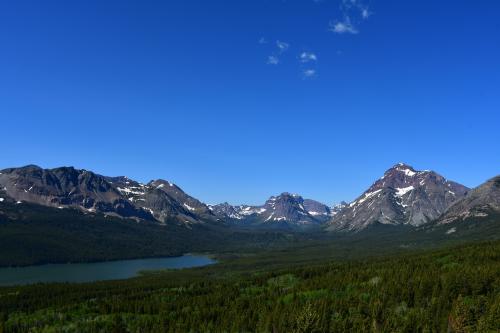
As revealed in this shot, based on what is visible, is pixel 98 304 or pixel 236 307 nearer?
pixel 236 307

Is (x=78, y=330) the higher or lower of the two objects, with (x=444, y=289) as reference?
lower

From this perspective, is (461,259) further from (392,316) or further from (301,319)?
(301,319)

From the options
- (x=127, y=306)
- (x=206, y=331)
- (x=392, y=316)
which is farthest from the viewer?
(x=127, y=306)

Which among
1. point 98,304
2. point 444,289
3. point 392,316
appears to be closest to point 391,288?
point 444,289

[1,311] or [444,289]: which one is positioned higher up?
[444,289]

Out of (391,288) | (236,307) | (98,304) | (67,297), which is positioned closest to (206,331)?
(236,307)

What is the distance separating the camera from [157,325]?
11169 centimetres

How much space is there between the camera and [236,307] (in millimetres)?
125875

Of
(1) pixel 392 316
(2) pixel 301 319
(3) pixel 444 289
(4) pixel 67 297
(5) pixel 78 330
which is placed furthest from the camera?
(4) pixel 67 297

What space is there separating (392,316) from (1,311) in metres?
146

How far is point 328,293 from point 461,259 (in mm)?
62635

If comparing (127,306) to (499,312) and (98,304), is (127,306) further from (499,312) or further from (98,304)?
(499,312)

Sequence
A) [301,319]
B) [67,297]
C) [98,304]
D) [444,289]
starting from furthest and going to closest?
[67,297]
[98,304]
[444,289]
[301,319]

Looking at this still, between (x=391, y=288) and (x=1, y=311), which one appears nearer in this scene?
(x=391, y=288)
